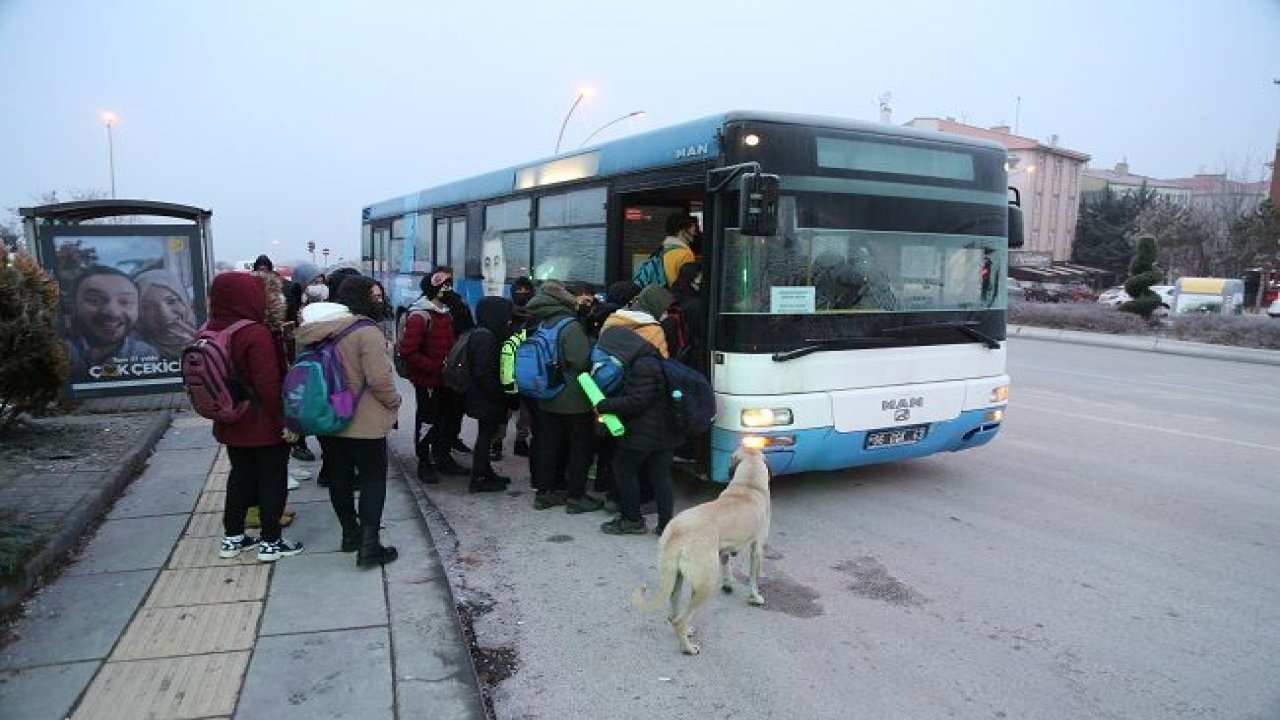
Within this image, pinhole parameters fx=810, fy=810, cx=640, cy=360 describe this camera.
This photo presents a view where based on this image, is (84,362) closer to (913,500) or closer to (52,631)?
(52,631)

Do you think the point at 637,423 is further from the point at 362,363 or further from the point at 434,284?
the point at 434,284

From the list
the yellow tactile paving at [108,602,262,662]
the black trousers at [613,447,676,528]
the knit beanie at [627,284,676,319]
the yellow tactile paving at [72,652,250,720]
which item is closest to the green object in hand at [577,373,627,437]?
the black trousers at [613,447,676,528]

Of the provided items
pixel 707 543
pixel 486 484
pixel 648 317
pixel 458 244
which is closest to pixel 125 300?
pixel 458 244

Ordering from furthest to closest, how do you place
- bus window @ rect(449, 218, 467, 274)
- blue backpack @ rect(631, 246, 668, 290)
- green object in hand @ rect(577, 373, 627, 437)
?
bus window @ rect(449, 218, 467, 274)
blue backpack @ rect(631, 246, 668, 290)
green object in hand @ rect(577, 373, 627, 437)

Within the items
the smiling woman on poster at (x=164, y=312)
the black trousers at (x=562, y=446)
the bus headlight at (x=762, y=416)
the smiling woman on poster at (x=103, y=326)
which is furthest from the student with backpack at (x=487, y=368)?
the smiling woman on poster at (x=103, y=326)

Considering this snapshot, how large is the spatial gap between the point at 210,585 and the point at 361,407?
4.37ft

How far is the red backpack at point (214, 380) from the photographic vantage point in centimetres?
464

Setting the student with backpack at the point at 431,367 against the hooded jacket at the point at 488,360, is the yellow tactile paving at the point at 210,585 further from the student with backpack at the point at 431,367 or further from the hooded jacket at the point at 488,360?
the student with backpack at the point at 431,367

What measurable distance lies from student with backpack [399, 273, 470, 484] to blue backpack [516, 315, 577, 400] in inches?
44.8

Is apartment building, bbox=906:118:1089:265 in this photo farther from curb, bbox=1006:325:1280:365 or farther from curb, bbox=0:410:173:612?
curb, bbox=0:410:173:612

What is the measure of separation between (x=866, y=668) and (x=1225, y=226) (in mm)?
54839

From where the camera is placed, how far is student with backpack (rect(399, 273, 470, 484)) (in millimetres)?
6930

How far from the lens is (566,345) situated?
6051 millimetres

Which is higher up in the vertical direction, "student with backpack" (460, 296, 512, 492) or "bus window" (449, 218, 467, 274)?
"bus window" (449, 218, 467, 274)
